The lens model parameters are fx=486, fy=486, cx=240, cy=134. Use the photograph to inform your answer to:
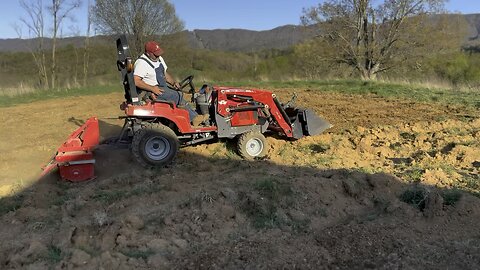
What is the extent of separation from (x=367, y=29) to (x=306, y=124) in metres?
24.9

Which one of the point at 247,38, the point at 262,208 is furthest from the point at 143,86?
the point at 247,38

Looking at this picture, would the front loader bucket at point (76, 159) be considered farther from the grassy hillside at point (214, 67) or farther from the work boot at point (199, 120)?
the grassy hillside at point (214, 67)

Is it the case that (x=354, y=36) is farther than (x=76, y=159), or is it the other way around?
(x=354, y=36)

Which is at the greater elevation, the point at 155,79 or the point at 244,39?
the point at 244,39

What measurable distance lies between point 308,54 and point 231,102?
2404 cm

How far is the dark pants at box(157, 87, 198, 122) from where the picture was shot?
22.7 feet

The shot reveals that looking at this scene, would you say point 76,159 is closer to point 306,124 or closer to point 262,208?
point 262,208

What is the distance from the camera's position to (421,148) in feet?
24.4

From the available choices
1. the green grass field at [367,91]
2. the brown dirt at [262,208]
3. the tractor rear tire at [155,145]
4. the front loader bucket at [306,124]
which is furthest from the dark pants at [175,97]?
the green grass field at [367,91]

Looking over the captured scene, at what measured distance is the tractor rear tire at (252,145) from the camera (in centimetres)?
707

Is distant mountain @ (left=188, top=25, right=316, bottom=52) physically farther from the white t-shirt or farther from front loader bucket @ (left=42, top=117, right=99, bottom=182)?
front loader bucket @ (left=42, top=117, right=99, bottom=182)

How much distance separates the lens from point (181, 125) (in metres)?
6.82

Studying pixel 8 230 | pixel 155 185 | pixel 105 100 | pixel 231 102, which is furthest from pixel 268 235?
pixel 105 100

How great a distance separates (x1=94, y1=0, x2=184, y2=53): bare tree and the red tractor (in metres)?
22.4
